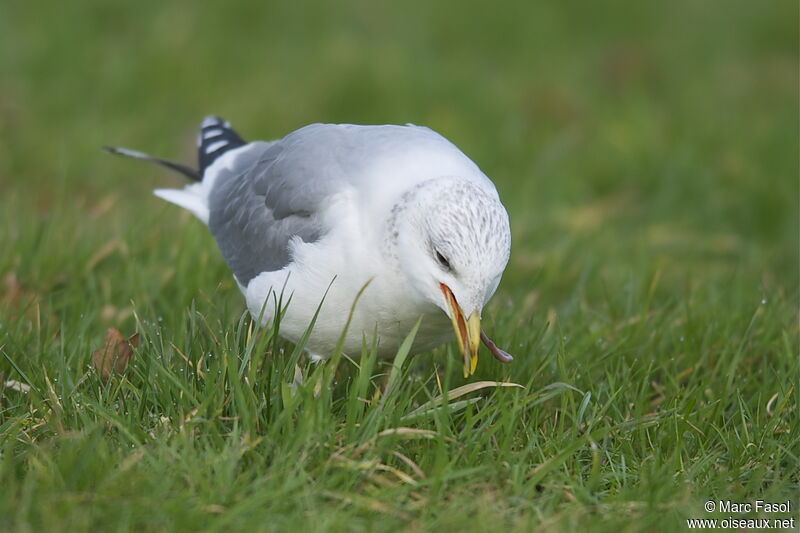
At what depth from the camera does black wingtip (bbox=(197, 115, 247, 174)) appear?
4824mm

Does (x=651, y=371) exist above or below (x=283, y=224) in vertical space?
below

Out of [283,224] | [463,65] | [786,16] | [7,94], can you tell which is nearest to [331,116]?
[463,65]

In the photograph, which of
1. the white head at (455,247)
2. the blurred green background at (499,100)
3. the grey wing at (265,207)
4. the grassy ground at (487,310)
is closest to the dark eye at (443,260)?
the white head at (455,247)

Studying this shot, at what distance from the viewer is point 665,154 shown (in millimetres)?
7242

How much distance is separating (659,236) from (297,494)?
4022 mm

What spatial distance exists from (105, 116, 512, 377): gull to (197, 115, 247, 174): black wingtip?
79 cm

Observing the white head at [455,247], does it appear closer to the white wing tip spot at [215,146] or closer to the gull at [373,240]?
the gull at [373,240]

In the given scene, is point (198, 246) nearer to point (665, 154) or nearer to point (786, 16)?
point (665, 154)

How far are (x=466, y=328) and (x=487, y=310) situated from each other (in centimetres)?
115

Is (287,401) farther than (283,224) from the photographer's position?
No

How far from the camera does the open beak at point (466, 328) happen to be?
3.17 m

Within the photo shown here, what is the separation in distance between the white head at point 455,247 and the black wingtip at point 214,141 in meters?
1.74

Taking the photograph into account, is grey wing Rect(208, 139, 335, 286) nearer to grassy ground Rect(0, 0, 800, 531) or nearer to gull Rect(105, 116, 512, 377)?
gull Rect(105, 116, 512, 377)

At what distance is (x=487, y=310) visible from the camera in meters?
4.34
